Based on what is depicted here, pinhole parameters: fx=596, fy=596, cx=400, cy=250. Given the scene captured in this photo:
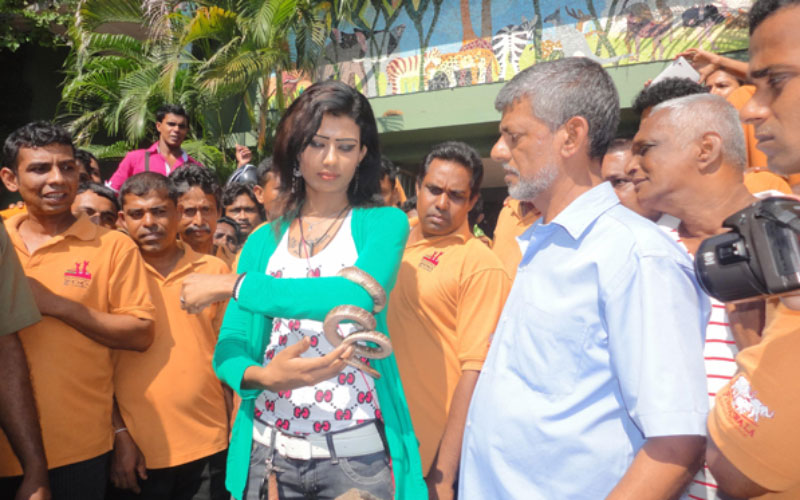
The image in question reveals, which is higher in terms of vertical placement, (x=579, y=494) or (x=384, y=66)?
(x=384, y=66)

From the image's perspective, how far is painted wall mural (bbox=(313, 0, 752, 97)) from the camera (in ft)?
→ 32.7

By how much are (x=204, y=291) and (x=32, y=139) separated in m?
1.95

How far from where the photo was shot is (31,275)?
2895mm

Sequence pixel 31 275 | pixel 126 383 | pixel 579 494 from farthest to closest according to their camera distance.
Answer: pixel 126 383
pixel 31 275
pixel 579 494

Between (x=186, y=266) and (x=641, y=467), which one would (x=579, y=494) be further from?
(x=186, y=266)

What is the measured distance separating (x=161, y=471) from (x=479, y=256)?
197 cm

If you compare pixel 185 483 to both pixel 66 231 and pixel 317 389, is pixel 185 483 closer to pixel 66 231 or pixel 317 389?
pixel 66 231

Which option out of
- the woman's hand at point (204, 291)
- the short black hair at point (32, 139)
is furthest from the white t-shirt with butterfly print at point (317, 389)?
the short black hair at point (32, 139)

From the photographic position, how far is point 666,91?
330 centimetres

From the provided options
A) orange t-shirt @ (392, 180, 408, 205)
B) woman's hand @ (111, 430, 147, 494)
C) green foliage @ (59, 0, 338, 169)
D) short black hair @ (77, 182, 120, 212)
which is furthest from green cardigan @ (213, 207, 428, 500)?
green foliage @ (59, 0, 338, 169)

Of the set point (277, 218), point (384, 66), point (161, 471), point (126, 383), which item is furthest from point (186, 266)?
point (384, 66)

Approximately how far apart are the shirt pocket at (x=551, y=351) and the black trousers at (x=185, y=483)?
2255 millimetres

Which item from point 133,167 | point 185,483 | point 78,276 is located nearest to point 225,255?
point 78,276

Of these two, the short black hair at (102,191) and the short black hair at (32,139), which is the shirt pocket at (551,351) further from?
the short black hair at (102,191)
